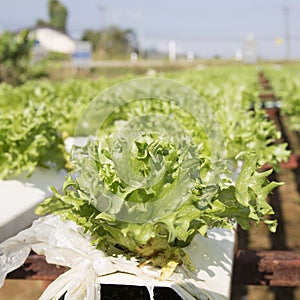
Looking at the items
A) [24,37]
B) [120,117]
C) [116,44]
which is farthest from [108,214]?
[116,44]

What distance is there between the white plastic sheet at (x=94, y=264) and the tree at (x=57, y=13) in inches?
3610

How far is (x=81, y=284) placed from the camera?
190cm

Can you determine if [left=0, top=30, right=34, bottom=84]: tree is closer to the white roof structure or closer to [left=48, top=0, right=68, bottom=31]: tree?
the white roof structure

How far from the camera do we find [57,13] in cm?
9231

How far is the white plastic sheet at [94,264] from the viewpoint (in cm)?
190

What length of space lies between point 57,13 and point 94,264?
9429cm

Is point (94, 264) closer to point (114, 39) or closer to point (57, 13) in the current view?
point (114, 39)

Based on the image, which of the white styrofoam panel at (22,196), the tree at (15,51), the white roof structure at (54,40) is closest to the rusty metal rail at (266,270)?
the white styrofoam panel at (22,196)

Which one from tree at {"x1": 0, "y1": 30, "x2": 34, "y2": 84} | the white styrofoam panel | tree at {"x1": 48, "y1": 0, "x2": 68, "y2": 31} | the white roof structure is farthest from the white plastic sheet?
tree at {"x1": 48, "y1": 0, "x2": 68, "y2": 31}

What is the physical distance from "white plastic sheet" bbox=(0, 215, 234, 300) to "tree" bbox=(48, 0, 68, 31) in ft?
301

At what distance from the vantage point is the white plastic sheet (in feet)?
6.23

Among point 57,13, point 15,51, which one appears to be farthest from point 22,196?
point 57,13

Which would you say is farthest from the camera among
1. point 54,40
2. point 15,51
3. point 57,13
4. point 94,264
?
point 57,13

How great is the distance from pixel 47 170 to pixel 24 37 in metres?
21.5
